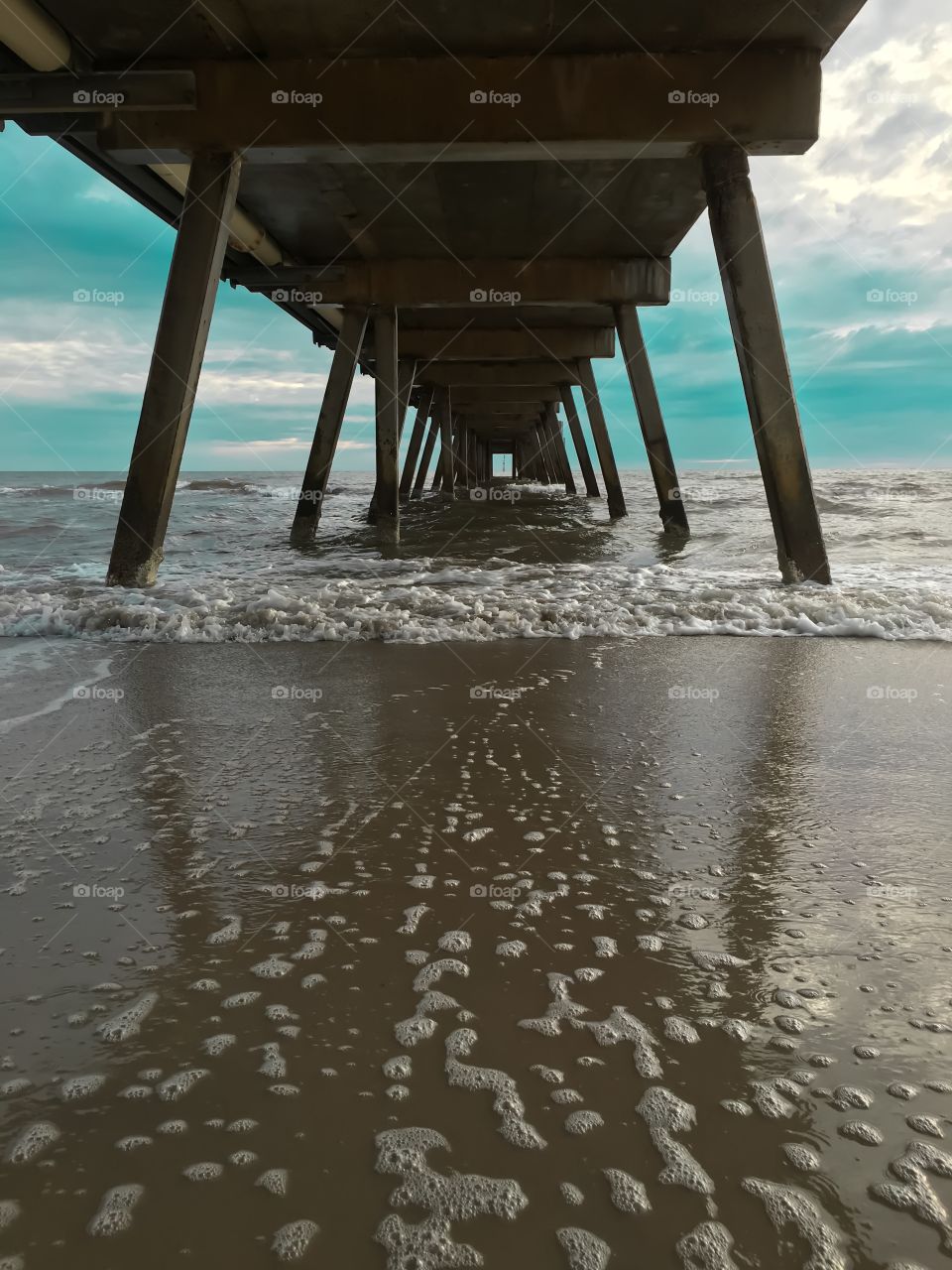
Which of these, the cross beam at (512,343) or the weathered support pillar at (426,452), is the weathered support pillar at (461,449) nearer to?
the weathered support pillar at (426,452)

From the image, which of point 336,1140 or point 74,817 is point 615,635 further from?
point 336,1140

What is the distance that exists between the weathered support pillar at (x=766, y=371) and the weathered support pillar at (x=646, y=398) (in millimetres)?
5409

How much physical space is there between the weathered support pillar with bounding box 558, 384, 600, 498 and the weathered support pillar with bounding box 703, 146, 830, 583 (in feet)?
55.9

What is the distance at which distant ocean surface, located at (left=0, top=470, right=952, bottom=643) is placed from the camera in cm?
491

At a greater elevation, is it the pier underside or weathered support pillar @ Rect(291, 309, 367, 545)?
the pier underside

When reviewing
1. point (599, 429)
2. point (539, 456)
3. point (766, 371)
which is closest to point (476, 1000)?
point (766, 371)

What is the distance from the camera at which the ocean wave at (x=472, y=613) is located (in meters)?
4.82

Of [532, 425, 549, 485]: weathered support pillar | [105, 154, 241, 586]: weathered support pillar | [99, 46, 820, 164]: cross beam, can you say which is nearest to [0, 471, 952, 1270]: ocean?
[105, 154, 241, 586]: weathered support pillar

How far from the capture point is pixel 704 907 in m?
1.67

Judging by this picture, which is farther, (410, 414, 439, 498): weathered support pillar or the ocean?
(410, 414, 439, 498): weathered support pillar

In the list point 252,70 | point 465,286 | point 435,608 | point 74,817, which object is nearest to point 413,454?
point 465,286

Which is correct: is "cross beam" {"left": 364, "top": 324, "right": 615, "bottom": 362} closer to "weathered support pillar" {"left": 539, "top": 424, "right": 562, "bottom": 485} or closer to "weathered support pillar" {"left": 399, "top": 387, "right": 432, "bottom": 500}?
"weathered support pillar" {"left": 399, "top": 387, "right": 432, "bottom": 500}

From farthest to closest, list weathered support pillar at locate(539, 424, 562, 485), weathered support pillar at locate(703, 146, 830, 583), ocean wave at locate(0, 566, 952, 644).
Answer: weathered support pillar at locate(539, 424, 562, 485)
weathered support pillar at locate(703, 146, 830, 583)
ocean wave at locate(0, 566, 952, 644)

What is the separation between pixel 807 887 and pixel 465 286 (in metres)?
11.9
